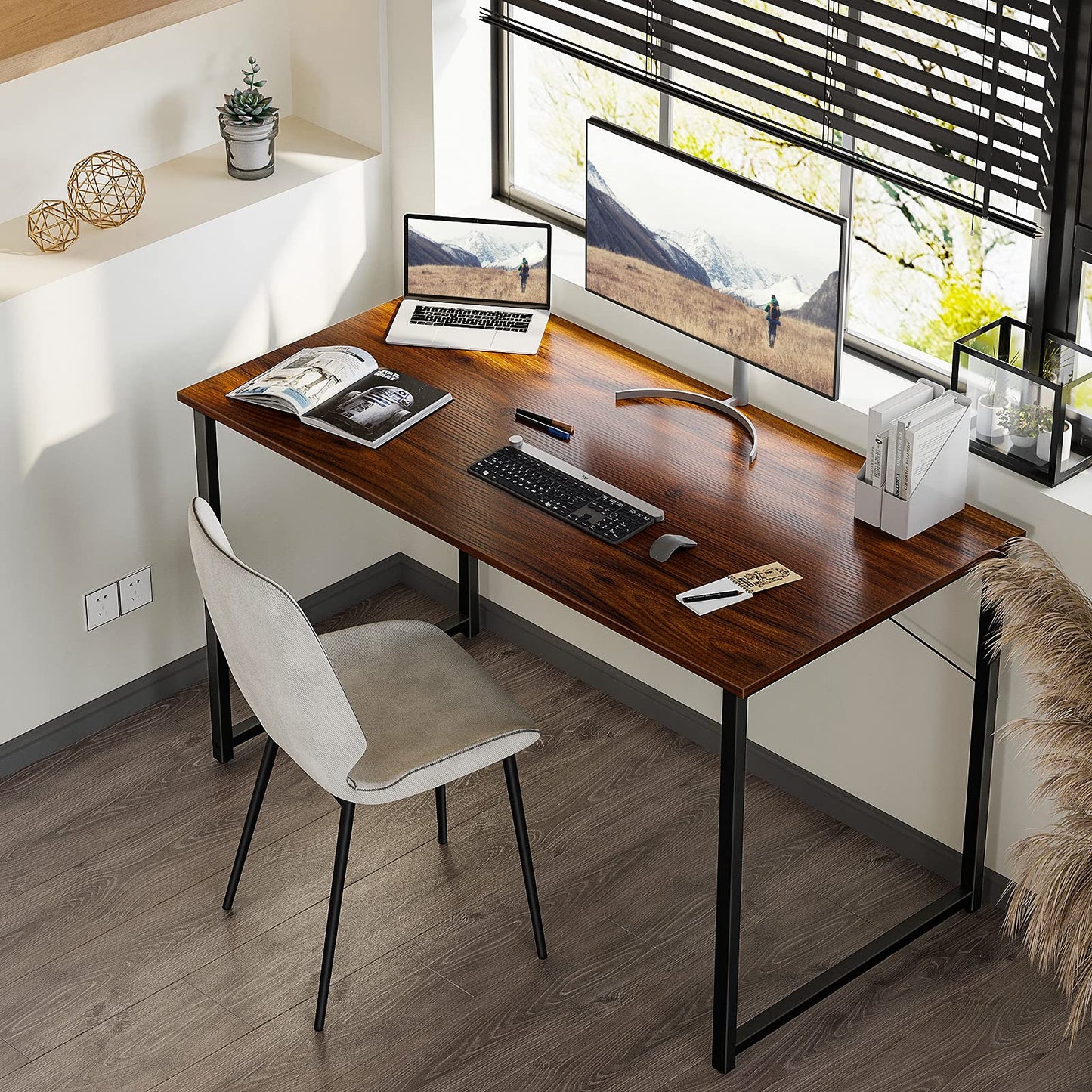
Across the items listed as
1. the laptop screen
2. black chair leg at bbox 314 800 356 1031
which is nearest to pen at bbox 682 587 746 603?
black chair leg at bbox 314 800 356 1031

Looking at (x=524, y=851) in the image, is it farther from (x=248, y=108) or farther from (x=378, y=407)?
(x=248, y=108)

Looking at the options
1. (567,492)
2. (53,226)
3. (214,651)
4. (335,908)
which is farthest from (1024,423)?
(53,226)

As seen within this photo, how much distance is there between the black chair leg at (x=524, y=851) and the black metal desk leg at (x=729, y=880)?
36cm

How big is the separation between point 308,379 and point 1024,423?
1304mm

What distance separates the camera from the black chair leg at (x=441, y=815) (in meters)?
3.33

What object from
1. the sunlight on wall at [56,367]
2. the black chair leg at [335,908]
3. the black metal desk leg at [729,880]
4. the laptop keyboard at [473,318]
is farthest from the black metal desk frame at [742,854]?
the black chair leg at [335,908]

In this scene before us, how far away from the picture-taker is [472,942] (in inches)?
124

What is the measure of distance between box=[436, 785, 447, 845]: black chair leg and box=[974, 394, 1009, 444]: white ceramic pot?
3.94 feet

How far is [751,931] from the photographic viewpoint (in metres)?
3.19

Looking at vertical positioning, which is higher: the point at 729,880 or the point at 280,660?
the point at 280,660

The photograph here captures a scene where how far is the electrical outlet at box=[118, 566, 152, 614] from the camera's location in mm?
3660

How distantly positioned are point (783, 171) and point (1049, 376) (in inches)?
26.8

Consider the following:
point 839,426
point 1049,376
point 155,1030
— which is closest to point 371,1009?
point 155,1030

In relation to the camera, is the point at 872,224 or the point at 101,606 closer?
the point at 872,224
